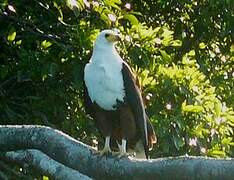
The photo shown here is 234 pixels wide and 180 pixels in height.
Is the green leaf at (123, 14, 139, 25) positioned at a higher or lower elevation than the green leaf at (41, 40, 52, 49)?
higher

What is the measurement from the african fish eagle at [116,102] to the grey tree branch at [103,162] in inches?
43.8

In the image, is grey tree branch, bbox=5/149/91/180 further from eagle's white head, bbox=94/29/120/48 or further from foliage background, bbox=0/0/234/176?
foliage background, bbox=0/0/234/176

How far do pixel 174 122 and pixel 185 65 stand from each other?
29.5 inches

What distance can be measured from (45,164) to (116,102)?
139cm

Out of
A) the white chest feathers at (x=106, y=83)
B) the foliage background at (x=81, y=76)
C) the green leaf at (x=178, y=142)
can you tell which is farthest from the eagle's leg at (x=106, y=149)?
the green leaf at (x=178, y=142)

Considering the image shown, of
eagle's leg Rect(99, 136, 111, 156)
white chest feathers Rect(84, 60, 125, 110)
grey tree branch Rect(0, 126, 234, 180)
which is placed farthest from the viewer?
white chest feathers Rect(84, 60, 125, 110)

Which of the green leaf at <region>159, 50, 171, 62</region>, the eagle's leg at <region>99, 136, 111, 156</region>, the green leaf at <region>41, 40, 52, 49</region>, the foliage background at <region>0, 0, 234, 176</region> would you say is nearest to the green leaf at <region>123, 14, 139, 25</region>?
the foliage background at <region>0, 0, 234, 176</region>

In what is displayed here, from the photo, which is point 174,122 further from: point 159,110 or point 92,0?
point 92,0

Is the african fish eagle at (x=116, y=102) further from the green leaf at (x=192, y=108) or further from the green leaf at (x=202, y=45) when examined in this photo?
the green leaf at (x=202, y=45)

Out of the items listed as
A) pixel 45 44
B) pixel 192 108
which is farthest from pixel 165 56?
pixel 45 44

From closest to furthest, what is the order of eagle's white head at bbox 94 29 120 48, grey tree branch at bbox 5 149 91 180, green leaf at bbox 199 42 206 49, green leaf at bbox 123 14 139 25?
grey tree branch at bbox 5 149 91 180 < eagle's white head at bbox 94 29 120 48 < green leaf at bbox 123 14 139 25 < green leaf at bbox 199 42 206 49

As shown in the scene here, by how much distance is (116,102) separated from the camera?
4875 millimetres

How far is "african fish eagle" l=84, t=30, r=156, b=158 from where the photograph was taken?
481cm

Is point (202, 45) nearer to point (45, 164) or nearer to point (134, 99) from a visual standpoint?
point (134, 99)
